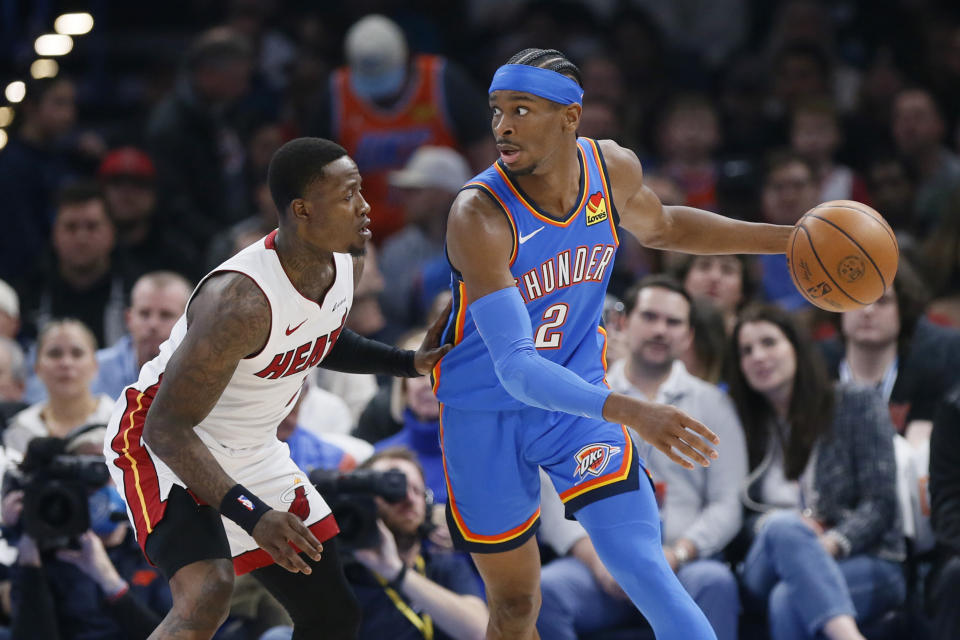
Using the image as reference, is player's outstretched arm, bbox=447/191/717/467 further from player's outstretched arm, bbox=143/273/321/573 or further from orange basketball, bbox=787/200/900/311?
orange basketball, bbox=787/200/900/311

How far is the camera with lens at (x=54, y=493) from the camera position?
17.2 feet

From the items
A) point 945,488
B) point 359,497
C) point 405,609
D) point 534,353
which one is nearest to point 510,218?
point 534,353

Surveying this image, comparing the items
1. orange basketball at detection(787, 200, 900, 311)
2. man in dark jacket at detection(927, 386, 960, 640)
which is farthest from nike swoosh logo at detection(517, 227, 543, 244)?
man in dark jacket at detection(927, 386, 960, 640)

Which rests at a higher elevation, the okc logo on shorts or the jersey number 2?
the jersey number 2

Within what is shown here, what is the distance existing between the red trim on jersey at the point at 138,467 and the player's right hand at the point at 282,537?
0.48 metres

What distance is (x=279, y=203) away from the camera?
14.2 feet

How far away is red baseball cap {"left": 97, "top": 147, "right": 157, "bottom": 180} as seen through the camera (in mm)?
8422

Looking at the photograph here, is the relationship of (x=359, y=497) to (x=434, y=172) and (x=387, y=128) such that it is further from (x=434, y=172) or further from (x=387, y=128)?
(x=387, y=128)

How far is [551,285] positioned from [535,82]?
65 cm

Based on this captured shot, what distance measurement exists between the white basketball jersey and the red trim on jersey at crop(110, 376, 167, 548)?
2.2 inches

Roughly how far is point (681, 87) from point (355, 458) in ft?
17.3

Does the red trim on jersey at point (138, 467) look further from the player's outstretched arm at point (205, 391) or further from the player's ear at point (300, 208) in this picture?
the player's ear at point (300, 208)

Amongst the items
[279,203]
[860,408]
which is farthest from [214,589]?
[860,408]

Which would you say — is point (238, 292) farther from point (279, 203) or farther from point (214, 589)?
point (214, 589)
